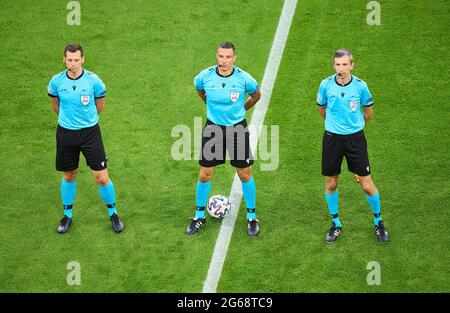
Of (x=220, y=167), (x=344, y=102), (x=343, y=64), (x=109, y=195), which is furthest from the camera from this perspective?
(x=220, y=167)

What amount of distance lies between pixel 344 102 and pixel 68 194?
126 inches

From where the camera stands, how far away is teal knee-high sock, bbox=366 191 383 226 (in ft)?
32.3

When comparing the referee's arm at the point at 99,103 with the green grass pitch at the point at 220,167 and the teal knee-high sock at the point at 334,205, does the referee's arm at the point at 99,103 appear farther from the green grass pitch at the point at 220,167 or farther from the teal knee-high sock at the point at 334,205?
the teal knee-high sock at the point at 334,205

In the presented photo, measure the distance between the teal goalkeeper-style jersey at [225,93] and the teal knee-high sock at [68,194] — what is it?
1.74 metres

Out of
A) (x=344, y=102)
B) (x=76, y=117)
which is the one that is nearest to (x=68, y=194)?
(x=76, y=117)

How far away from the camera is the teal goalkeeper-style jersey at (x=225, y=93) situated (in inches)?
378

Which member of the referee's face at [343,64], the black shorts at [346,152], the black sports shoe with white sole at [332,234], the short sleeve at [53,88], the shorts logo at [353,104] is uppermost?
the referee's face at [343,64]

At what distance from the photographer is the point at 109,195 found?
10102mm

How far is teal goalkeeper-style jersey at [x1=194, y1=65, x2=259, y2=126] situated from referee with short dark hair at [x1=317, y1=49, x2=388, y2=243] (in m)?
0.81

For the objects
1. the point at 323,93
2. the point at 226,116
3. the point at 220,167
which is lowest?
the point at 220,167

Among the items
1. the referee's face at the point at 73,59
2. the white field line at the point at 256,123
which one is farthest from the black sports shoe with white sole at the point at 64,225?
the referee's face at the point at 73,59

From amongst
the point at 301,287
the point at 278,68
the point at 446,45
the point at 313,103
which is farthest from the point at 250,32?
the point at 301,287

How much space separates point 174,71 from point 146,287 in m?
4.26

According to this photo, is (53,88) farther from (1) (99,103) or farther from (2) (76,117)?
(1) (99,103)
